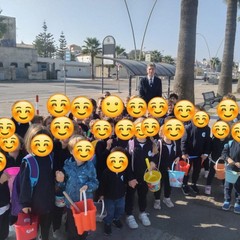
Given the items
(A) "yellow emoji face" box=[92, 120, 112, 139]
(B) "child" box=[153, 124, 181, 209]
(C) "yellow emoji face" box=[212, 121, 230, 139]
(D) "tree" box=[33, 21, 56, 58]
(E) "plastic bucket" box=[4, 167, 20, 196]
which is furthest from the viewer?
(D) "tree" box=[33, 21, 56, 58]

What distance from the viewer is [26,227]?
294 cm

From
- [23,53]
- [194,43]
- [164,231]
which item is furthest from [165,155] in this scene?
[23,53]

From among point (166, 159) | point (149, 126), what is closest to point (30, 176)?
point (149, 126)

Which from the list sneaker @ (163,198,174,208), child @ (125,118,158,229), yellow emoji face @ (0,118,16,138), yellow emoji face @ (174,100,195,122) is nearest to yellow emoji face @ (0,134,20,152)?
yellow emoji face @ (0,118,16,138)

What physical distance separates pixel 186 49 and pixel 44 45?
87644 mm

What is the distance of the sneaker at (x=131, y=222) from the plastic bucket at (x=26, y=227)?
1233 millimetres

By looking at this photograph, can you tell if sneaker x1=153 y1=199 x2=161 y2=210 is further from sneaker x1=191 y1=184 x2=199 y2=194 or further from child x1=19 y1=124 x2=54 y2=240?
child x1=19 y1=124 x2=54 y2=240

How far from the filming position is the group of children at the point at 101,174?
3.00 metres

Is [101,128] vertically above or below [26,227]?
above

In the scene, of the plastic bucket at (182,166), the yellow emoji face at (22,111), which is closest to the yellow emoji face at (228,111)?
the plastic bucket at (182,166)

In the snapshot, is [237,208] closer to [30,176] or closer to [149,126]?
[149,126]

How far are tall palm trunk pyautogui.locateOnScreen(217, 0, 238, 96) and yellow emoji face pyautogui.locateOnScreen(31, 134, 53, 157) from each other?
15262 mm

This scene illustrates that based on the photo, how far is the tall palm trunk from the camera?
50.3 feet

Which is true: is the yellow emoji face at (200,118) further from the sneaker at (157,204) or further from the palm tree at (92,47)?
the palm tree at (92,47)
